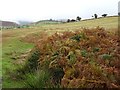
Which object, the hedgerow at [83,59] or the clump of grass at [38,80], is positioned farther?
the clump of grass at [38,80]

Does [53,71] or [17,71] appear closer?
[53,71]

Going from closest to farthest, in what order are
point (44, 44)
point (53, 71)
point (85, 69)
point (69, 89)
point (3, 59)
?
point (69, 89) → point (85, 69) → point (53, 71) → point (44, 44) → point (3, 59)

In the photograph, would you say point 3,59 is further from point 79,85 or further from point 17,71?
point 79,85

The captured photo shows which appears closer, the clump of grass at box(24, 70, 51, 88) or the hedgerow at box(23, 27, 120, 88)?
the hedgerow at box(23, 27, 120, 88)

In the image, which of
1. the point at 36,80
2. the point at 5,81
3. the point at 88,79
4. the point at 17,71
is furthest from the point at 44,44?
the point at 88,79

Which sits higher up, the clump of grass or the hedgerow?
the hedgerow

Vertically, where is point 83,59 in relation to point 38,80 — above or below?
above

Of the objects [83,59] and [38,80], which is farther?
[83,59]

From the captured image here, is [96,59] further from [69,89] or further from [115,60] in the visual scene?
[69,89]

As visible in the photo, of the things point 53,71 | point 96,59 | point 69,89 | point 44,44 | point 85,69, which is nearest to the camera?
point 69,89

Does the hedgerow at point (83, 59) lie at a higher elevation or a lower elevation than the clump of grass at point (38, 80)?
higher

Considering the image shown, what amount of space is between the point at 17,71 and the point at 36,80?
3.03 meters

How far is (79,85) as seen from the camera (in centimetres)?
1004

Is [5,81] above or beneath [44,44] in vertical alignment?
beneath
